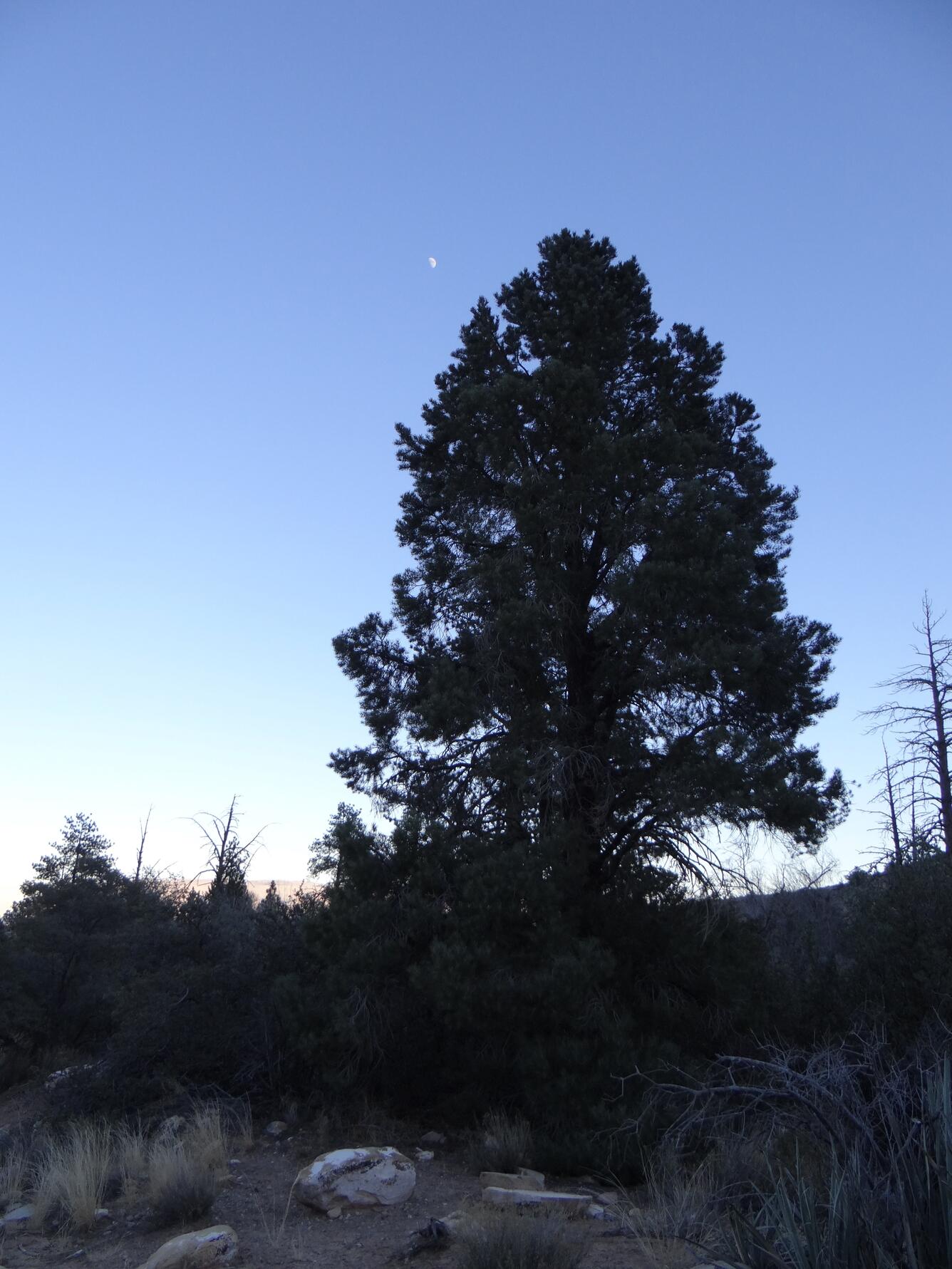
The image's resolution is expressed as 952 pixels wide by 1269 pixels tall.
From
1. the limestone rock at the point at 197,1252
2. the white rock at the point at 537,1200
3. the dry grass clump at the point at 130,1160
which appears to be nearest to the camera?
the limestone rock at the point at 197,1252

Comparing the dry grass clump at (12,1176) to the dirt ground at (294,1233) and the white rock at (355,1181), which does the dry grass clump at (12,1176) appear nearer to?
the dirt ground at (294,1233)

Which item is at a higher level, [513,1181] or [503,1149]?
[503,1149]

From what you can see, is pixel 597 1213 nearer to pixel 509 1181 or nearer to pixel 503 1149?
pixel 509 1181

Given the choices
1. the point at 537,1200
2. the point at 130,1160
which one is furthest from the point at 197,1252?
the point at 130,1160

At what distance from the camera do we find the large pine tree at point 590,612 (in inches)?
534

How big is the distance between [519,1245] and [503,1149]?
4.44 m

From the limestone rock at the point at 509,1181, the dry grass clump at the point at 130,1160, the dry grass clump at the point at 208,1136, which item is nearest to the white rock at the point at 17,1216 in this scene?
the dry grass clump at the point at 130,1160

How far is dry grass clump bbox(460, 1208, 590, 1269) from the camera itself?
6.75 meters

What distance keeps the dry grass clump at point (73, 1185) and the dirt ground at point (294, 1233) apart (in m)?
0.18

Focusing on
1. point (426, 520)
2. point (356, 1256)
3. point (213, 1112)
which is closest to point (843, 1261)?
point (356, 1256)

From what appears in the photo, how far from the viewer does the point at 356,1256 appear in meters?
8.09

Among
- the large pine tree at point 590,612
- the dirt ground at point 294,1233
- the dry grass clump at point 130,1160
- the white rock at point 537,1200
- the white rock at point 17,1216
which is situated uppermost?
the large pine tree at point 590,612

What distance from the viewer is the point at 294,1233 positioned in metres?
8.70

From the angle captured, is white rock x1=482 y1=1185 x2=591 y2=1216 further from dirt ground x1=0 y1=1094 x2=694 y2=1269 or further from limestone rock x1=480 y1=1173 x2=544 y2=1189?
limestone rock x1=480 y1=1173 x2=544 y2=1189
